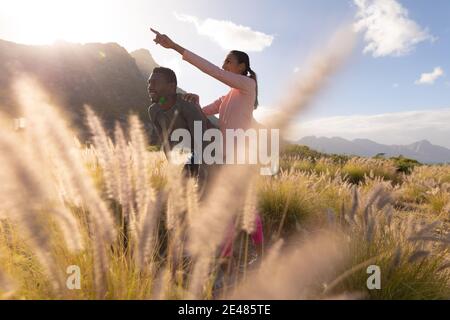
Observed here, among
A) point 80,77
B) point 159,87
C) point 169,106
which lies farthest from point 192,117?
point 80,77

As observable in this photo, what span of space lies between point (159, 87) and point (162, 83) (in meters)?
0.04

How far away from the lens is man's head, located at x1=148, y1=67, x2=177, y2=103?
8.03ft

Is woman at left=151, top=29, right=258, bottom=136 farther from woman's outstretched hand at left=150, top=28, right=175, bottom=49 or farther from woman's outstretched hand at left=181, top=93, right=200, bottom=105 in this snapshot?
woman's outstretched hand at left=150, top=28, right=175, bottom=49

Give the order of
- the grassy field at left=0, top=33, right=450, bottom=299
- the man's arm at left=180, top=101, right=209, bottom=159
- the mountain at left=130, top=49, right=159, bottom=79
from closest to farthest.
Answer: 1. the grassy field at left=0, top=33, right=450, bottom=299
2. the man's arm at left=180, top=101, right=209, bottom=159
3. the mountain at left=130, top=49, right=159, bottom=79

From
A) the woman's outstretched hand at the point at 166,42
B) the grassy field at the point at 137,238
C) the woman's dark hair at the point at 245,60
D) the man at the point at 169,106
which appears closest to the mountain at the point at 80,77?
the woman's dark hair at the point at 245,60

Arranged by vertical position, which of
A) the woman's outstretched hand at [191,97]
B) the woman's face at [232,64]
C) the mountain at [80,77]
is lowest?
the woman's outstretched hand at [191,97]

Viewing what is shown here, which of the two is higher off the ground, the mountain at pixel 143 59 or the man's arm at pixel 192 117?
the mountain at pixel 143 59

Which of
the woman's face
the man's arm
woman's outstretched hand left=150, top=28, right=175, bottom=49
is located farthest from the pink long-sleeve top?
woman's outstretched hand left=150, top=28, right=175, bottom=49

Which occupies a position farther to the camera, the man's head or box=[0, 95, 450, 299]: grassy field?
the man's head

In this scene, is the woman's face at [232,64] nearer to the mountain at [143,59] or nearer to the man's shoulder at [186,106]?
the man's shoulder at [186,106]

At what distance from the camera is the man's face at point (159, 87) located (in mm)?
2449

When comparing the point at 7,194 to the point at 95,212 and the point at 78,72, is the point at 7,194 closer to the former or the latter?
the point at 95,212
